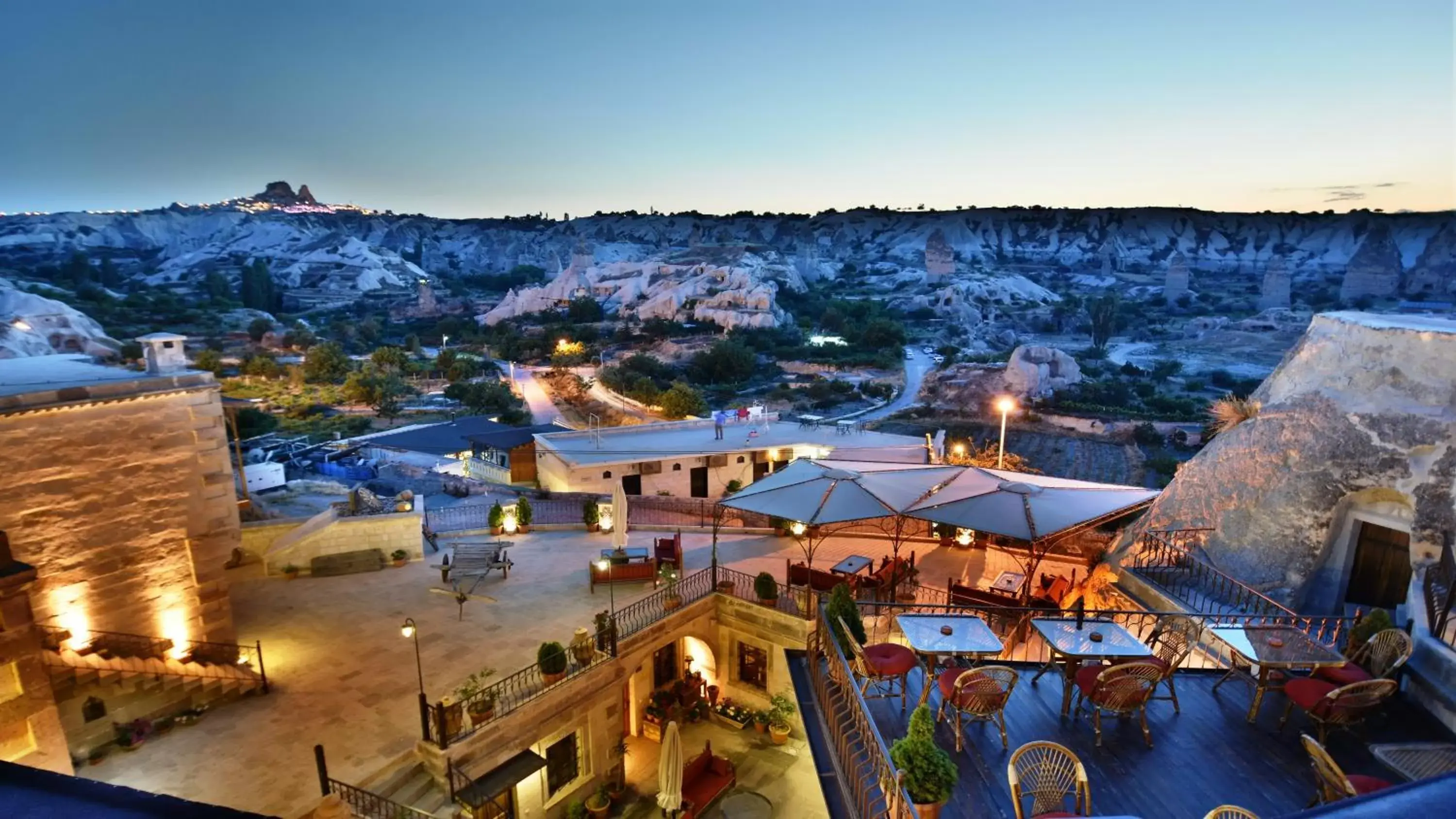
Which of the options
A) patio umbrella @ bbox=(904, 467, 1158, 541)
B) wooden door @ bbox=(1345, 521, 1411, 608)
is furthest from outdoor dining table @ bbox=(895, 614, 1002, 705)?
wooden door @ bbox=(1345, 521, 1411, 608)

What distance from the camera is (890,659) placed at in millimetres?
7898

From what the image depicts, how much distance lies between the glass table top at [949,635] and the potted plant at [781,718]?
6.76m

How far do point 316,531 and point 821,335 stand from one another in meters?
69.6

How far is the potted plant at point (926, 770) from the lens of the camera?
17.5ft

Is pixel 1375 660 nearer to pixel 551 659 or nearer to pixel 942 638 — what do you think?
pixel 942 638

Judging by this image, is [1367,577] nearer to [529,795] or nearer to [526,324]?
[529,795]

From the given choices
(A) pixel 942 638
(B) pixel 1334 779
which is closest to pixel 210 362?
(A) pixel 942 638

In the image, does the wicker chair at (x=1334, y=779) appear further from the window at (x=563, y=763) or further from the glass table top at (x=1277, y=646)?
the window at (x=563, y=763)

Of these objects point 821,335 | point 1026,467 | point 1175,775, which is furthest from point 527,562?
point 821,335

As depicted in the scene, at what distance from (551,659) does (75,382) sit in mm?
8896

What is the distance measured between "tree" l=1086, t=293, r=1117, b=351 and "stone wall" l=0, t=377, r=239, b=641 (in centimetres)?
7492

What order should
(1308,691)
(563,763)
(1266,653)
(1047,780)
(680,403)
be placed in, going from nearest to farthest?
(1047,780) → (1308,691) → (1266,653) → (563,763) → (680,403)

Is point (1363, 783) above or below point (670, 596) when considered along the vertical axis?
above

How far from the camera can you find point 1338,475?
412 inches
